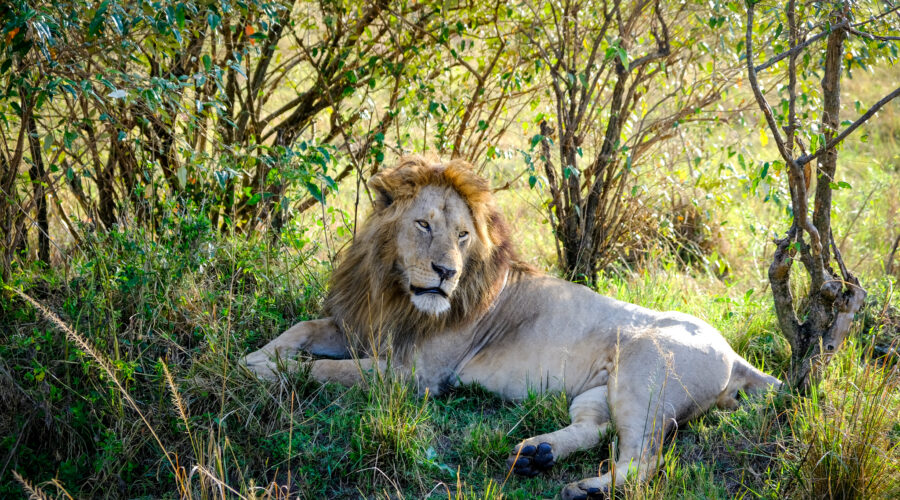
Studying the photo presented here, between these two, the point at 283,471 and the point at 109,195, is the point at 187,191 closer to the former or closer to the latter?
the point at 109,195

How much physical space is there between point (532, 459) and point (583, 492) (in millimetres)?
329

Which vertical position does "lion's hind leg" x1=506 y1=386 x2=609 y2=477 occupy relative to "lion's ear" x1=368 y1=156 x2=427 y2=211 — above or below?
below

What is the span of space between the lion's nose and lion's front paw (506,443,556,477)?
0.84 meters

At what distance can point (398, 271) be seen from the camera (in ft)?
12.5

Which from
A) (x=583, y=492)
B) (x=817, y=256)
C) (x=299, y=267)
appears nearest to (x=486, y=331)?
(x=583, y=492)

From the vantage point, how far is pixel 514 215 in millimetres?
7070

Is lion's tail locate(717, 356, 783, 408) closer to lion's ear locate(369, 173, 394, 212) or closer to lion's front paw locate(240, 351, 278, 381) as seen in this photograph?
lion's ear locate(369, 173, 394, 212)

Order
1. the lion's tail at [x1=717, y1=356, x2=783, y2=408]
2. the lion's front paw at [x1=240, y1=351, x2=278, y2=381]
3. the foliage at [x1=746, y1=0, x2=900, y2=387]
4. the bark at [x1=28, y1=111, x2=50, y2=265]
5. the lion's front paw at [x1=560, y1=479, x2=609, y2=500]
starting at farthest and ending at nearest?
the bark at [x1=28, y1=111, x2=50, y2=265]
the lion's tail at [x1=717, y1=356, x2=783, y2=408]
the lion's front paw at [x1=240, y1=351, x2=278, y2=381]
the foliage at [x1=746, y1=0, x2=900, y2=387]
the lion's front paw at [x1=560, y1=479, x2=609, y2=500]

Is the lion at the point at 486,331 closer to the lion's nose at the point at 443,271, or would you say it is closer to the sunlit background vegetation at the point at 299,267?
the lion's nose at the point at 443,271

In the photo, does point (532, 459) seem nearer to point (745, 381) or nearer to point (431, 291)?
point (431, 291)

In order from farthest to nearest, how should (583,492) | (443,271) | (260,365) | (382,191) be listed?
(382,191), (260,365), (443,271), (583,492)

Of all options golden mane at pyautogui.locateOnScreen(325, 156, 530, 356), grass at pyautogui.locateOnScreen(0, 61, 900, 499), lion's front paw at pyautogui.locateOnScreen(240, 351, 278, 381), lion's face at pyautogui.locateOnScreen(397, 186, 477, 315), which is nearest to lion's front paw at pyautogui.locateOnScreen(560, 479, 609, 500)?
grass at pyautogui.locateOnScreen(0, 61, 900, 499)

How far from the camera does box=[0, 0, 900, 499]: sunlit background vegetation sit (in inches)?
128

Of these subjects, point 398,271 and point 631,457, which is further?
point 398,271
